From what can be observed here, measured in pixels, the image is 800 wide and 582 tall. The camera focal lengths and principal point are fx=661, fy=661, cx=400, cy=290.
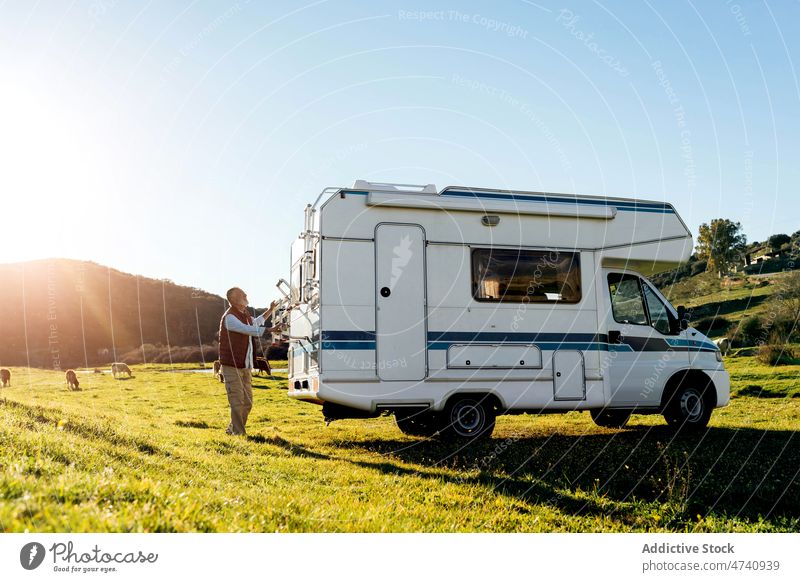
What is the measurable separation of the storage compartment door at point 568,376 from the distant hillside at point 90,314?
23.4 m

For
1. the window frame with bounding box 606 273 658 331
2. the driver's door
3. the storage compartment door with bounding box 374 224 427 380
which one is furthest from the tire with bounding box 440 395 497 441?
the window frame with bounding box 606 273 658 331

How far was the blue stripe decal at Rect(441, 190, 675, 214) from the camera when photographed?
30.3ft

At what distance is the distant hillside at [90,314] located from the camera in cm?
3114

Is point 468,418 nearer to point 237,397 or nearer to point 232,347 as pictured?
point 237,397

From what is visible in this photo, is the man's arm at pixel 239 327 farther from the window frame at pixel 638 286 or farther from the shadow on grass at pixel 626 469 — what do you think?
the window frame at pixel 638 286

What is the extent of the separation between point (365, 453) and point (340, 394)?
0.82 meters

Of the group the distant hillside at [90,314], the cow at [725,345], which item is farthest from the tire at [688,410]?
the distant hillside at [90,314]

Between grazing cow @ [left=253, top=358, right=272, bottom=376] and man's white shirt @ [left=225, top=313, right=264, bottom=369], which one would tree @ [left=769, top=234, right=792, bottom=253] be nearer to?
grazing cow @ [left=253, top=358, right=272, bottom=376]

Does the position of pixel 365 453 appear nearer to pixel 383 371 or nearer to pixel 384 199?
pixel 383 371

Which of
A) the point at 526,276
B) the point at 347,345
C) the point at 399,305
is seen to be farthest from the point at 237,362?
the point at 526,276

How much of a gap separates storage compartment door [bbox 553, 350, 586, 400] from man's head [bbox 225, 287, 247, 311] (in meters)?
4.47
